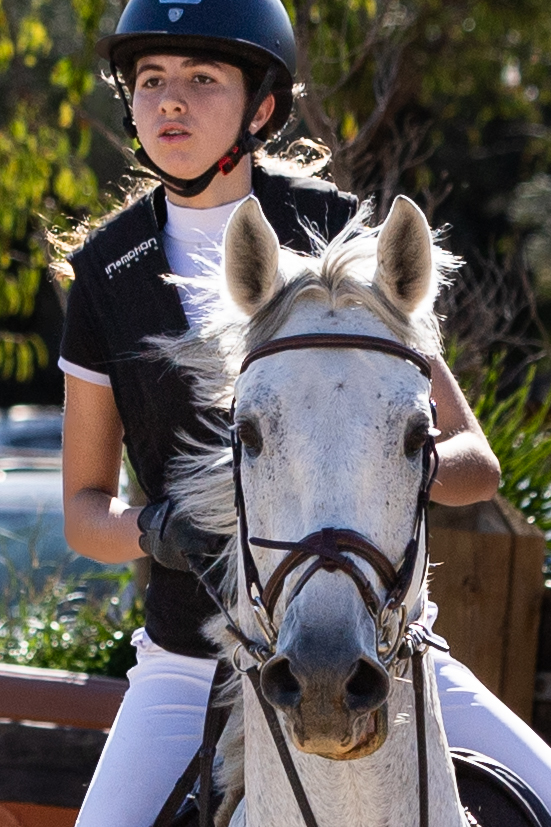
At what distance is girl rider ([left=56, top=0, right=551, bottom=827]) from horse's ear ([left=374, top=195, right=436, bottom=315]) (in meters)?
0.45

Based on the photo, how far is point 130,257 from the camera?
3047 millimetres

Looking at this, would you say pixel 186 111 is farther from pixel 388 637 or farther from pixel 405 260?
pixel 388 637

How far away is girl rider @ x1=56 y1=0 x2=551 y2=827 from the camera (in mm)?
2664

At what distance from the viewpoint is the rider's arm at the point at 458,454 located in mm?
2604

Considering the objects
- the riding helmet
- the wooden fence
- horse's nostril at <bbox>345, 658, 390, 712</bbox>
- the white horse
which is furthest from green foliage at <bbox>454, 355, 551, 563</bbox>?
horse's nostril at <bbox>345, 658, 390, 712</bbox>

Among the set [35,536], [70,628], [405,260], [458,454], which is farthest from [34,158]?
[405,260]

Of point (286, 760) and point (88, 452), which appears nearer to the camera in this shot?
point (286, 760)

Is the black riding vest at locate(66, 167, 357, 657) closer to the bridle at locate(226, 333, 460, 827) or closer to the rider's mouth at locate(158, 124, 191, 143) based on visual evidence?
the rider's mouth at locate(158, 124, 191, 143)

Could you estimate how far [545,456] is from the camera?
5.73 metres

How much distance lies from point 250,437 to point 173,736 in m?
0.90

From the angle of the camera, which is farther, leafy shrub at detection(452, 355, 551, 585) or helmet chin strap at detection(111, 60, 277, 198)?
leafy shrub at detection(452, 355, 551, 585)

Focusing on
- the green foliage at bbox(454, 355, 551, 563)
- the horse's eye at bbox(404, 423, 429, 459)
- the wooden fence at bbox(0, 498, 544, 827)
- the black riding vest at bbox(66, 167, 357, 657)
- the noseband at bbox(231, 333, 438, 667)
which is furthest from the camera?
the green foliage at bbox(454, 355, 551, 563)

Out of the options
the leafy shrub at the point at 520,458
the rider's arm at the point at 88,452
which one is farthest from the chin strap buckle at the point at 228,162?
the leafy shrub at the point at 520,458

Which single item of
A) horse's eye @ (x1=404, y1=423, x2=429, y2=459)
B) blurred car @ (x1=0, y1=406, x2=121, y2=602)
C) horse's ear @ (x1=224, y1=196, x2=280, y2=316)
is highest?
horse's ear @ (x1=224, y1=196, x2=280, y2=316)
